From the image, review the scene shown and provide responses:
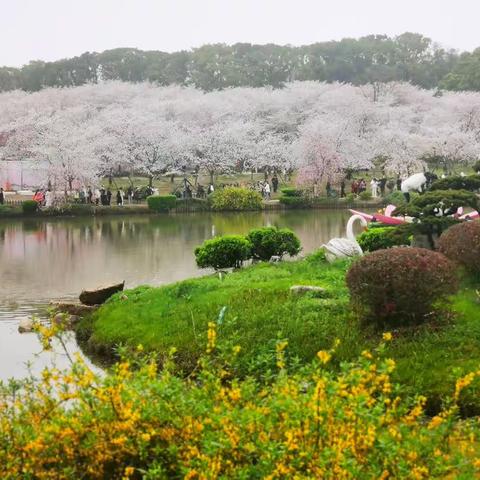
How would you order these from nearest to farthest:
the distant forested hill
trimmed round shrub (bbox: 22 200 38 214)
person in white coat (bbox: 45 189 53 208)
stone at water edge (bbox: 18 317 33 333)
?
stone at water edge (bbox: 18 317 33 333), trimmed round shrub (bbox: 22 200 38 214), person in white coat (bbox: 45 189 53 208), the distant forested hill

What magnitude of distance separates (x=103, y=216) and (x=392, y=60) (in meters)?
48.1

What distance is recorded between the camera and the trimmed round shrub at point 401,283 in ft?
34.3

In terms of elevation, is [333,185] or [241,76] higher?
[241,76]

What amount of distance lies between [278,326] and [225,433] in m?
6.49

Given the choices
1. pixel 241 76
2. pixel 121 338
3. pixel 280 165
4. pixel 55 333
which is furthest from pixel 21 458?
pixel 241 76

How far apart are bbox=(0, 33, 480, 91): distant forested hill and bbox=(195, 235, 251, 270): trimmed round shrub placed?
5860cm

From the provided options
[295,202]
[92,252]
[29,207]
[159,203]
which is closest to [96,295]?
[92,252]

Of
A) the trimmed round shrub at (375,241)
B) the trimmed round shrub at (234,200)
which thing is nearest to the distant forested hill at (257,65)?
the trimmed round shrub at (234,200)

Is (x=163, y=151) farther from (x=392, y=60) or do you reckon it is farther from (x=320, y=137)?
(x=392, y=60)

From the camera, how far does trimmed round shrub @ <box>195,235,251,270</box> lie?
18.0m

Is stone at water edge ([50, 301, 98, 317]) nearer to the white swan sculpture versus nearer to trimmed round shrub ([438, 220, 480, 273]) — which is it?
the white swan sculpture

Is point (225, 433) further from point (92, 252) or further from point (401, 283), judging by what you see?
point (92, 252)

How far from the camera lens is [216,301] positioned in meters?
13.5

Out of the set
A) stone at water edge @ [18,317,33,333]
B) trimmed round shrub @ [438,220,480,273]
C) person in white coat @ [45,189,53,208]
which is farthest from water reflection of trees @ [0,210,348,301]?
trimmed round shrub @ [438,220,480,273]
